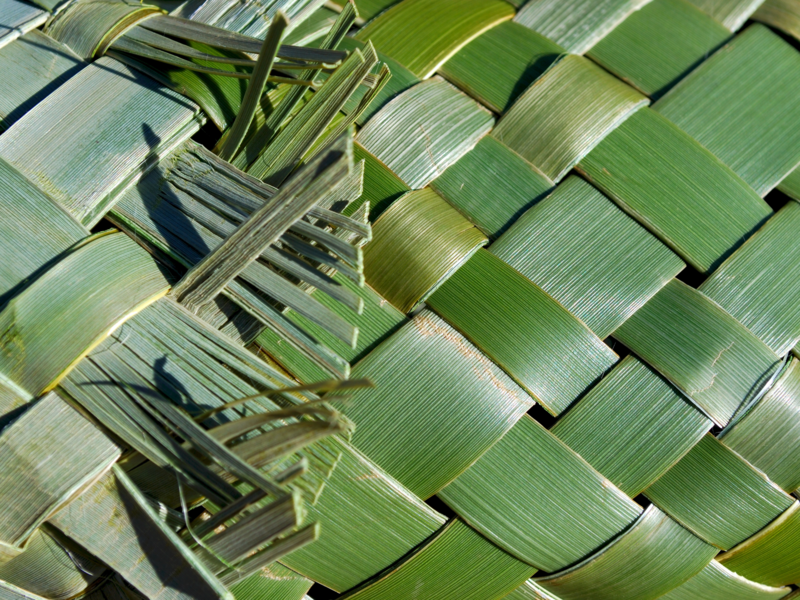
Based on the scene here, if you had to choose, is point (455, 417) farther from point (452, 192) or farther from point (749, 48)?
point (749, 48)

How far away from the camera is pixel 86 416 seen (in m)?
0.64

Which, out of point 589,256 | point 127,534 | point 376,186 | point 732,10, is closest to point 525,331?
point 589,256

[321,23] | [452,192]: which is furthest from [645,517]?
[321,23]

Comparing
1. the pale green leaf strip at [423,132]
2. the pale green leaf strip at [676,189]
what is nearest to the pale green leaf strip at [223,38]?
the pale green leaf strip at [423,132]

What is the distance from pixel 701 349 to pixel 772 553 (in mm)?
277

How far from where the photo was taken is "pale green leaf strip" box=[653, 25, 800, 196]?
2.78 ft

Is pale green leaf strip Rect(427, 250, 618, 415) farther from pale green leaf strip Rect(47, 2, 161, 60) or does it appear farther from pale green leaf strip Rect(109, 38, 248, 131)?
pale green leaf strip Rect(47, 2, 161, 60)

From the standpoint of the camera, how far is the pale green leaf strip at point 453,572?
0.73 meters

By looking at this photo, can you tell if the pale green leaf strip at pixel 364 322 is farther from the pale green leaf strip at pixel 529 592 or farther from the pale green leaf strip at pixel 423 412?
the pale green leaf strip at pixel 529 592

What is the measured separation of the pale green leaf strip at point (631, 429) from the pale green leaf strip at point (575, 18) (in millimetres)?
473

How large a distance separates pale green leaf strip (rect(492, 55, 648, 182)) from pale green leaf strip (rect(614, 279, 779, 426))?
0.20 metres

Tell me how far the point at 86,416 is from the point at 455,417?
37cm

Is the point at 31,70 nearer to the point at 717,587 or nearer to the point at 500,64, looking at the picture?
the point at 500,64

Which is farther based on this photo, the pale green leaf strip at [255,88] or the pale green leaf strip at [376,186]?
the pale green leaf strip at [376,186]
